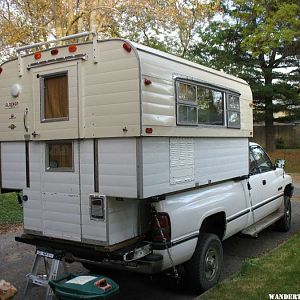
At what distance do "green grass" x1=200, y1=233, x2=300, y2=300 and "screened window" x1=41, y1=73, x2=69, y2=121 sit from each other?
253cm

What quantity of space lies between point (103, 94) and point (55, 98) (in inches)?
26.7

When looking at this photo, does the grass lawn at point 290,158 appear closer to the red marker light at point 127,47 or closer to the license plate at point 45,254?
the license plate at point 45,254

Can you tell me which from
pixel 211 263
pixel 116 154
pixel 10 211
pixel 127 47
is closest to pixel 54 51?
pixel 127 47

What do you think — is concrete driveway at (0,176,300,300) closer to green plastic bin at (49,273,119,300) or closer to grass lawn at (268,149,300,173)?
green plastic bin at (49,273,119,300)

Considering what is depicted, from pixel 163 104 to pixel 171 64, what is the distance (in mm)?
520

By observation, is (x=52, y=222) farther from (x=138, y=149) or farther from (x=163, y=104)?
(x=163, y=104)

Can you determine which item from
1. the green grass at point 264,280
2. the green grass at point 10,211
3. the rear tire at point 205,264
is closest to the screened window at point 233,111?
the rear tire at point 205,264

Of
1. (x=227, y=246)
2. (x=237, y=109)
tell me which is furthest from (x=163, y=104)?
(x=227, y=246)

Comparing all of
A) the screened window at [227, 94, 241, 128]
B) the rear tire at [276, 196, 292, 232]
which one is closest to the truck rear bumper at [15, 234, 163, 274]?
the screened window at [227, 94, 241, 128]

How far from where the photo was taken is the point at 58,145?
15.8 ft

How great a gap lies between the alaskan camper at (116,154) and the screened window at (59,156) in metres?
0.01

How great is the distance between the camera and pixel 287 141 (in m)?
30.7

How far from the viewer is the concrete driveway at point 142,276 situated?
17.2 ft

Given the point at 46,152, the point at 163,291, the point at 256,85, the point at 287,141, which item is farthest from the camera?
the point at 287,141
